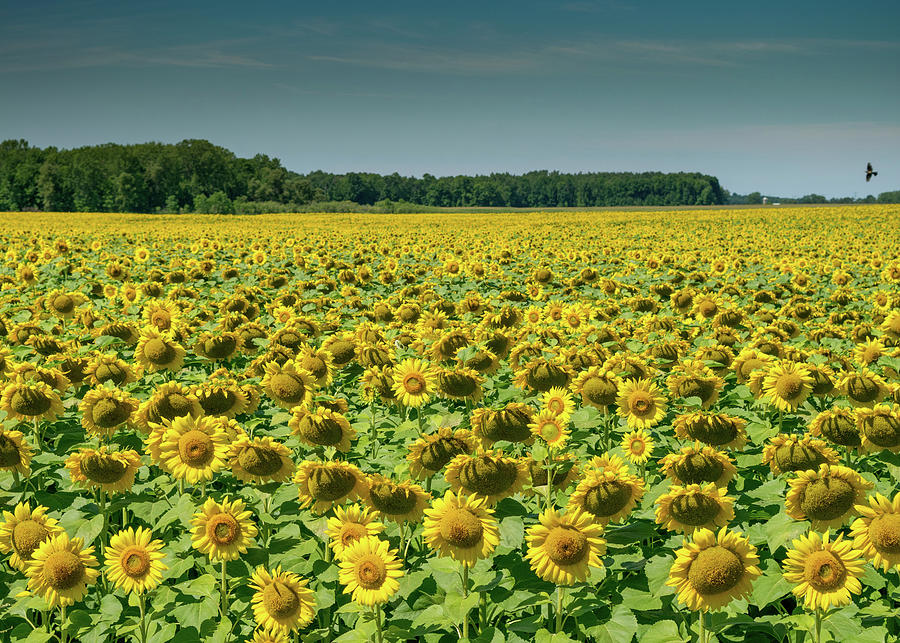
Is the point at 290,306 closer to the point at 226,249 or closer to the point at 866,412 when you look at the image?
the point at 866,412

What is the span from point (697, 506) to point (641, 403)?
1.31 m

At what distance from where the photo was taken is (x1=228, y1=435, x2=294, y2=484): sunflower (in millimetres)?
3363

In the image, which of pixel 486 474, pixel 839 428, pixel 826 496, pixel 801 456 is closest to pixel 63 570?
pixel 486 474

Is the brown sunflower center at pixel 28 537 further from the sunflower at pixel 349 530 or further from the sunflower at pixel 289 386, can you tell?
the sunflower at pixel 289 386

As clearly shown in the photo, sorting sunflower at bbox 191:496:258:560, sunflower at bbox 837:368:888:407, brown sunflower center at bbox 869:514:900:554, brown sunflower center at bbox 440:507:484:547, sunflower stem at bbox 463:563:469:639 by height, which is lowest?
sunflower stem at bbox 463:563:469:639

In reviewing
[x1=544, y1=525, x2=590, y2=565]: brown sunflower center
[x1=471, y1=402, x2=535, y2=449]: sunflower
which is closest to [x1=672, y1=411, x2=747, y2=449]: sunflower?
[x1=471, y1=402, x2=535, y2=449]: sunflower

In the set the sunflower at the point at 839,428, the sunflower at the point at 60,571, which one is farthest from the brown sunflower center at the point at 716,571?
the sunflower at the point at 60,571

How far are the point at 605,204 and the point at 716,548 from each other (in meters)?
179

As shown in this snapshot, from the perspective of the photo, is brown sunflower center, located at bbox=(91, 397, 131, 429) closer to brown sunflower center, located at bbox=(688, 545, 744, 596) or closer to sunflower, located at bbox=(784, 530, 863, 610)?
brown sunflower center, located at bbox=(688, 545, 744, 596)

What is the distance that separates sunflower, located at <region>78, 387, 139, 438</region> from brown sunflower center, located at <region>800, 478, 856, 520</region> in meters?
3.87

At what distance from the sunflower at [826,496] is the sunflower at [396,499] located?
1.76 metres

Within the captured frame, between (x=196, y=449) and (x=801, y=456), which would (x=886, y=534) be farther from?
(x=196, y=449)

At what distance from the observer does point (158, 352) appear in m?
5.11

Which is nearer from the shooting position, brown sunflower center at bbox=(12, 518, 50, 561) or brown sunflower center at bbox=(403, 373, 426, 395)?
brown sunflower center at bbox=(12, 518, 50, 561)
